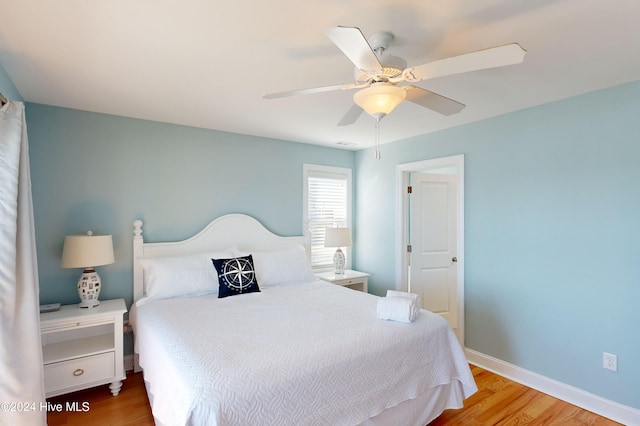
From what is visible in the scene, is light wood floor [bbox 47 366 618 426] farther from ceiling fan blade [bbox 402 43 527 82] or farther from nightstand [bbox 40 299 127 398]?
ceiling fan blade [bbox 402 43 527 82]

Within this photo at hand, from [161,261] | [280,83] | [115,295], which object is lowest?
[115,295]

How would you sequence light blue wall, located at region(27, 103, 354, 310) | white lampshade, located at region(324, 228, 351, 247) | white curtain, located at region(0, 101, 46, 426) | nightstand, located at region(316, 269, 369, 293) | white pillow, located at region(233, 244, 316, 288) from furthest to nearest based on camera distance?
white lampshade, located at region(324, 228, 351, 247) → nightstand, located at region(316, 269, 369, 293) → white pillow, located at region(233, 244, 316, 288) → light blue wall, located at region(27, 103, 354, 310) → white curtain, located at region(0, 101, 46, 426)

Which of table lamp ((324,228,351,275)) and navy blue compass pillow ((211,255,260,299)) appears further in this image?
table lamp ((324,228,351,275))

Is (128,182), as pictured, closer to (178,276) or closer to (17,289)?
(178,276)

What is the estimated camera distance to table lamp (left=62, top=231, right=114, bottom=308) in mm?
2529

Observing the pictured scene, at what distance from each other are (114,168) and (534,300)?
3931 mm

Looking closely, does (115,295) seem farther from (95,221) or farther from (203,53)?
(203,53)

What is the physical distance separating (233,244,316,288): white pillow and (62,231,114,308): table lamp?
1.10m

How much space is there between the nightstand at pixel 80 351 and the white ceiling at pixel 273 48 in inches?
66.5

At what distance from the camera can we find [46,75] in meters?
2.16

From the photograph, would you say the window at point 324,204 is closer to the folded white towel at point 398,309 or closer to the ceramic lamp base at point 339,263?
the ceramic lamp base at point 339,263

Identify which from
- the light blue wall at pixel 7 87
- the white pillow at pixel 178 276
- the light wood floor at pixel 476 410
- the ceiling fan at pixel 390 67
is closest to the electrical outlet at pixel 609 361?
the light wood floor at pixel 476 410

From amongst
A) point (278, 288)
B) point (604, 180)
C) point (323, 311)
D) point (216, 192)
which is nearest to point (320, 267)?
point (278, 288)

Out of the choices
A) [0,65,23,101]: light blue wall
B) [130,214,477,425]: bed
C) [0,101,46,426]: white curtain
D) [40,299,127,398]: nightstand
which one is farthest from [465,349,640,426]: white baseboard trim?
[0,65,23,101]: light blue wall
